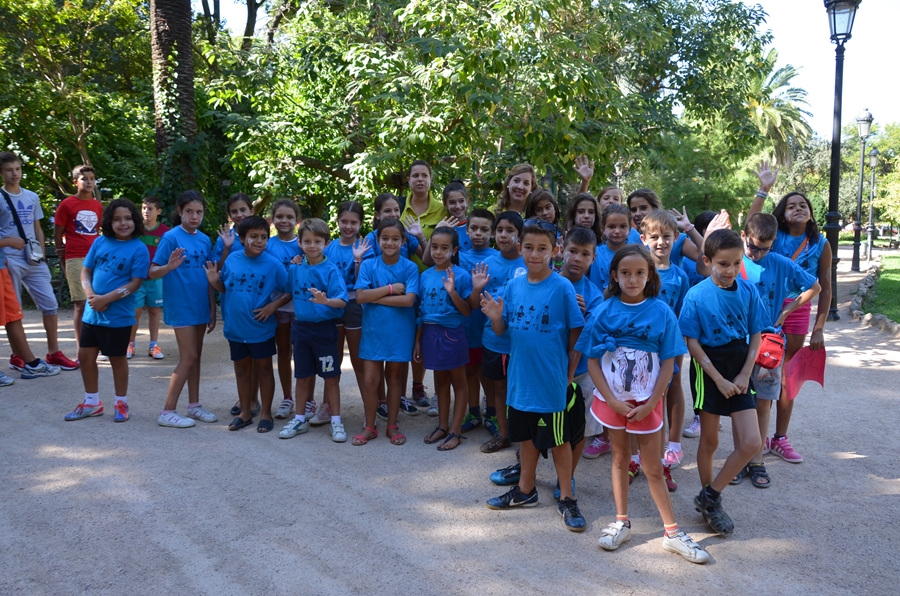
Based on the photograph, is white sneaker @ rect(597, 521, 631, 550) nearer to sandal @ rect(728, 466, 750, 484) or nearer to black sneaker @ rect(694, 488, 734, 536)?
black sneaker @ rect(694, 488, 734, 536)

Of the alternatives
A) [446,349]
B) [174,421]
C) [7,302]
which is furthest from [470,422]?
[7,302]

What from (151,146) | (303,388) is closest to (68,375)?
(303,388)

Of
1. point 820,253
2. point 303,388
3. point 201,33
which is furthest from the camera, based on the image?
point 201,33

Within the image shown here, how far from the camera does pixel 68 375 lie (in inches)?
260

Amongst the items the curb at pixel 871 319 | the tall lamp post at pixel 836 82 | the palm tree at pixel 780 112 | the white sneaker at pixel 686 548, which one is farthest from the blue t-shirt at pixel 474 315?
the palm tree at pixel 780 112

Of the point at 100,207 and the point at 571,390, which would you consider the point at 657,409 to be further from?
the point at 100,207

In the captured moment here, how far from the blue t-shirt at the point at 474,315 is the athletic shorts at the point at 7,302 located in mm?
4550

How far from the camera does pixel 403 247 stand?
5.34 metres

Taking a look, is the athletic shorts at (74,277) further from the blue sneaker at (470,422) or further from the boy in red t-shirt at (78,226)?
the blue sneaker at (470,422)

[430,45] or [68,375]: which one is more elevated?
[430,45]

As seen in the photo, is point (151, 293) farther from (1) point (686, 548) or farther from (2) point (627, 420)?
(1) point (686, 548)

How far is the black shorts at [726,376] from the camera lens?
3.52 metres

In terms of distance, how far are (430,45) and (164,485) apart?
511 cm

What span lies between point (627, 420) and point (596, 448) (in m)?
1.41
